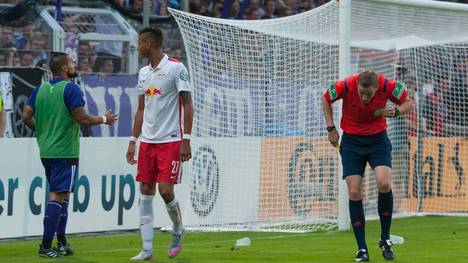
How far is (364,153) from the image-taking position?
11.6m

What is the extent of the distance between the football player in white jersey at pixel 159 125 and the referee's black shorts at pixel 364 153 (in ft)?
5.36

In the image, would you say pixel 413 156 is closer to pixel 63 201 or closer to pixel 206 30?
pixel 206 30

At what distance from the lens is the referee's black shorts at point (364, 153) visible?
11586 mm

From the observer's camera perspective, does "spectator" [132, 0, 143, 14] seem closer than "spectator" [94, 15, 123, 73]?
No

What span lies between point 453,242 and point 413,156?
5760 mm

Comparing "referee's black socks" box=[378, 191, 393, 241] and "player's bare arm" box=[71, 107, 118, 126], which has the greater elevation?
"player's bare arm" box=[71, 107, 118, 126]

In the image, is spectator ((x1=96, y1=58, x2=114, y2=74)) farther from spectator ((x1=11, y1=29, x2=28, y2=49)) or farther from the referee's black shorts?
the referee's black shorts

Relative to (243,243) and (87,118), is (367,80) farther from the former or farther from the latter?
(243,243)

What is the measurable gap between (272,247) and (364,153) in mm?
2109

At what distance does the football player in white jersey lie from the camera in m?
11.2

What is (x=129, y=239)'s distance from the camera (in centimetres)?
1450

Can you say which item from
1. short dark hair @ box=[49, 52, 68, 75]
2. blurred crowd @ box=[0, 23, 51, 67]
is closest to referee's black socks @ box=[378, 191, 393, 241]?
short dark hair @ box=[49, 52, 68, 75]

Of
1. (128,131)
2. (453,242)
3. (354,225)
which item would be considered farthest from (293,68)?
(354,225)

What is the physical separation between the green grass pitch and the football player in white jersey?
24.8 inches
